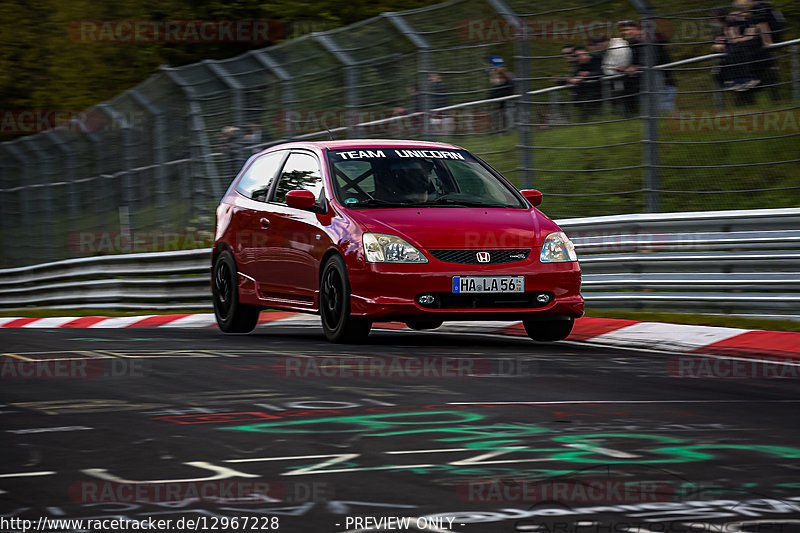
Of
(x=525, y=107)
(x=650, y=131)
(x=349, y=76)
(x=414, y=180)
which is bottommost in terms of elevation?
(x=414, y=180)

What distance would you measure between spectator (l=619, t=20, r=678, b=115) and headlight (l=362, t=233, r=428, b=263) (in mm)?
3867

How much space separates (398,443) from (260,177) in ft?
21.9

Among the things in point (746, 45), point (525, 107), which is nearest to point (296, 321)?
point (525, 107)

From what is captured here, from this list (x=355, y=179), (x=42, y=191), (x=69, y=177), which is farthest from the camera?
(x=42, y=191)

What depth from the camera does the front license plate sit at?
32.0ft

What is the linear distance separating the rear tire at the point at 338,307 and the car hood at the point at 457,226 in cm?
42

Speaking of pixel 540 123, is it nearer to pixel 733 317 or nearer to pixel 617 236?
pixel 617 236

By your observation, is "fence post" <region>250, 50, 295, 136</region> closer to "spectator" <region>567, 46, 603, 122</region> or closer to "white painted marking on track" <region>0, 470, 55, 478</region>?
"spectator" <region>567, 46, 603, 122</region>

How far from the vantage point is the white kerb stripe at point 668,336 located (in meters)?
10.0

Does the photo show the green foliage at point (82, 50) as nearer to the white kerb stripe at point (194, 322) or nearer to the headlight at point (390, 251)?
the white kerb stripe at point (194, 322)

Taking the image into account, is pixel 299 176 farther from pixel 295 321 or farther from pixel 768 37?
pixel 768 37

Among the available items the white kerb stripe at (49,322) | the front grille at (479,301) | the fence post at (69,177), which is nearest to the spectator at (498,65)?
the front grille at (479,301)

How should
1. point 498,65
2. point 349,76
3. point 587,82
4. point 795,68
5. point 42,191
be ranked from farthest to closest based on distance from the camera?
point 42,191 → point 349,76 → point 498,65 → point 587,82 → point 795,68

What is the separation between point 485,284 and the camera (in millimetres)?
9773
